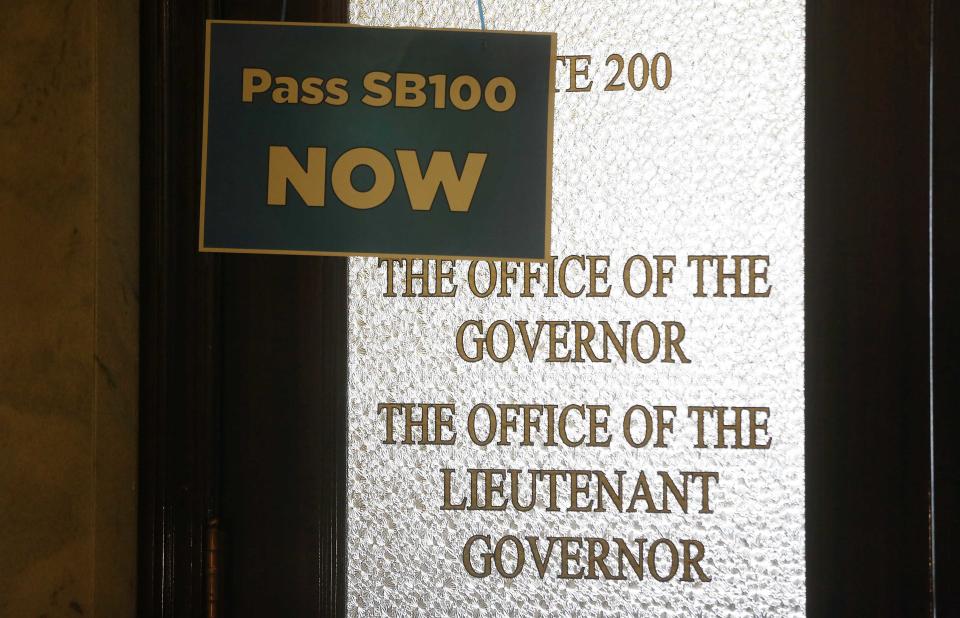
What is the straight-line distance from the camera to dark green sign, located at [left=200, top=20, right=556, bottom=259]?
93 centimetres

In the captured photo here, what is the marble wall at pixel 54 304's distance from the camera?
95cm

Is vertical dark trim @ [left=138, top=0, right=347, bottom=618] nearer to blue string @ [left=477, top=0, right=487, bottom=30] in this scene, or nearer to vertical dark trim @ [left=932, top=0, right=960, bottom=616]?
blue string @ [left=477, top=0, right=487, bottom=30]

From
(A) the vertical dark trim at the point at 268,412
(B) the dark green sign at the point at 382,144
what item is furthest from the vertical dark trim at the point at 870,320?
(A) the vertical dark trim at the point at 268,412

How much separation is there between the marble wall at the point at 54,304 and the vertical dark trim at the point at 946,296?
0.97 metres

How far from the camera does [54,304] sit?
37.7 inches

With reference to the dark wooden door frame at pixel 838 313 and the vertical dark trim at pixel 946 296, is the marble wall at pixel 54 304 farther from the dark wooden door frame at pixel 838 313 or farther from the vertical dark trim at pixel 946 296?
the vertical dark trim at pixel 946 296

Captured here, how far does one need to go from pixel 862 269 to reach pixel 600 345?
33cm

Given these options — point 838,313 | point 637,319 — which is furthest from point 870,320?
point 637,319

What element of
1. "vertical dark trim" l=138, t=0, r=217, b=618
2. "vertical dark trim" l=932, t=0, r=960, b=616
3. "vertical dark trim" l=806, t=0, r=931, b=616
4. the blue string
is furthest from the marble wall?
"vertical dark trim" l=932, t=0, r=960, b=616

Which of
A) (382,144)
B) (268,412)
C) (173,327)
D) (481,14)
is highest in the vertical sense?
(481,14)

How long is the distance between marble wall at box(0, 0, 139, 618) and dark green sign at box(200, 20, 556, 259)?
0.15m

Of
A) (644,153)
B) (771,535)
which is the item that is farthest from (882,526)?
(644,153)

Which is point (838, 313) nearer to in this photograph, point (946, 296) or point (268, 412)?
point (946, 296)

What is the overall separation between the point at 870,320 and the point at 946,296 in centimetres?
9
